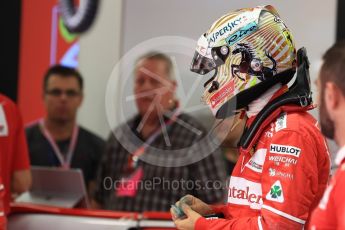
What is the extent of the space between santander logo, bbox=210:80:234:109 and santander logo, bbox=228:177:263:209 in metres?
0.18

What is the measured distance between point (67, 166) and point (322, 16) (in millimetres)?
1618

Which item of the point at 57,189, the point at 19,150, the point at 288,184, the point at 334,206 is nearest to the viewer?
the point at 334,206

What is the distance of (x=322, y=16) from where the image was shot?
201 centimetres

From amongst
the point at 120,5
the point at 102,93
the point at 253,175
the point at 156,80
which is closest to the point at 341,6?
the point at 156,80

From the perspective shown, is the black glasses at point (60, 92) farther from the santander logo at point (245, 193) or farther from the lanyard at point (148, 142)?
the santander logo at point (245, 193)

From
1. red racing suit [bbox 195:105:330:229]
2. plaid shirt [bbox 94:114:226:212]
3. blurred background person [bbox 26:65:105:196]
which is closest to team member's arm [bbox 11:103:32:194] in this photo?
plaid shirt [bbox 94:114:226:212]

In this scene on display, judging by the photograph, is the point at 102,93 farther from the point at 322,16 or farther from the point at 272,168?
the point at 272,168

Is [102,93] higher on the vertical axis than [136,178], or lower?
higher

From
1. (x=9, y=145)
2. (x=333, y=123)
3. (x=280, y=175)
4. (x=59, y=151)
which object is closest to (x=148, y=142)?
(x=9, y=145)

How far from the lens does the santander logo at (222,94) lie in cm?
129

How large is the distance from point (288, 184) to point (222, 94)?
0.93 ft

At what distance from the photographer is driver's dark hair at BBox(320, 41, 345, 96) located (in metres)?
1.01

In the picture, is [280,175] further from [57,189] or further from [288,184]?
[57,189]

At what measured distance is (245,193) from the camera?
1.26 metres
